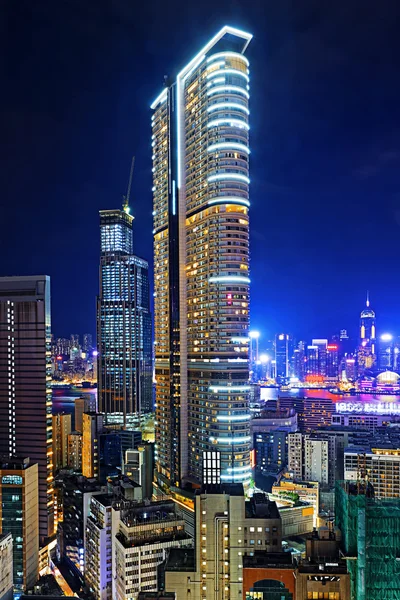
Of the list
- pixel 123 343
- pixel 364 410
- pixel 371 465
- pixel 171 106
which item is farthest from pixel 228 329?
pixel 364 410

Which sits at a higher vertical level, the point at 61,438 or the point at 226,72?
the point at 226,72

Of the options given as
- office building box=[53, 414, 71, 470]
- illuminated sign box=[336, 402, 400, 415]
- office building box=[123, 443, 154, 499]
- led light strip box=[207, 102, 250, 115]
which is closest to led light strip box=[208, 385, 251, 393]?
office building box=[123, 443, 154, 499]

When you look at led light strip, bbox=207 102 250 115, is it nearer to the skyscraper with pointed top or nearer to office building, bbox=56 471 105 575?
office building, bbox=56 471 105 575

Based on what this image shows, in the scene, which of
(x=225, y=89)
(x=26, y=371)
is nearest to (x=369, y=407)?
(x=26, y=371)

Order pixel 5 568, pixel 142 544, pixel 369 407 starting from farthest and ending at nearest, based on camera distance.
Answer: pixel 369 407 < pixel 5 568 < pixel 142 544

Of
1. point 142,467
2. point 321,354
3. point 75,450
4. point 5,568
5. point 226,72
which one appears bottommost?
point 75,450

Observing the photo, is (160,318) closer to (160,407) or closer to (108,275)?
(160,407)

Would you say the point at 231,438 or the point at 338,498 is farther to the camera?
the point at 231,438

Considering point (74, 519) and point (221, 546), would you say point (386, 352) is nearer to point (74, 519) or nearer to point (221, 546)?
point (74, 519)
